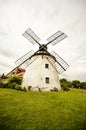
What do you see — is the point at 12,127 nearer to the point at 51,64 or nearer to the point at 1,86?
the point at 51,64

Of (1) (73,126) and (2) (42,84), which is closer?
(1) (73,126)

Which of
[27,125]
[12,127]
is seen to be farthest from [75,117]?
[12,127]

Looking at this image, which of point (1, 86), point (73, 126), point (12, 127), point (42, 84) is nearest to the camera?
point (12, 127)

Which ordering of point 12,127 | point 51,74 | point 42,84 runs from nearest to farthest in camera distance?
point 12,127
point 42,84
point 51,74

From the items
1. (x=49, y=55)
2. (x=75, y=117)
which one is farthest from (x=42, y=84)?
(x=75, y=117)

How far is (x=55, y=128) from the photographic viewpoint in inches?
280

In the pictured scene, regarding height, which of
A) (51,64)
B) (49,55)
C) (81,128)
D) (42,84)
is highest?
(49,55)

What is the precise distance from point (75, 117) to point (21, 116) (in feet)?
12.4

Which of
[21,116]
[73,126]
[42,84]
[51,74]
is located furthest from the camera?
[51,74]

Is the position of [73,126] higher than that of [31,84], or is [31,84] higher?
[31,84]

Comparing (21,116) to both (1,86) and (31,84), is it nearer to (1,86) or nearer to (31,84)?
(31,84)

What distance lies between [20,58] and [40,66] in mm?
5051

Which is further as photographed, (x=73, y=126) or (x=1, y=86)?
(x=1, y=86)

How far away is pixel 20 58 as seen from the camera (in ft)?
83.5
